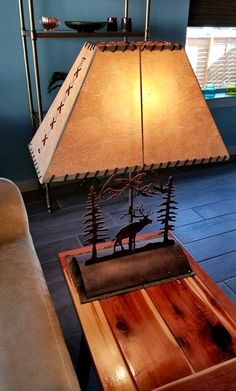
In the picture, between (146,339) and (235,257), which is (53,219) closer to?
(235,257)

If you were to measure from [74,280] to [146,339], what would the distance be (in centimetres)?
28

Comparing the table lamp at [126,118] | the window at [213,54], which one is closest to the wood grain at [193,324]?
the table lamp at [126,118]

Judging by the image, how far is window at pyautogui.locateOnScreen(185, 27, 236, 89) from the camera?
9.57 feet

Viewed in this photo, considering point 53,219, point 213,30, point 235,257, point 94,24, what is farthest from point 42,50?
point 235,257

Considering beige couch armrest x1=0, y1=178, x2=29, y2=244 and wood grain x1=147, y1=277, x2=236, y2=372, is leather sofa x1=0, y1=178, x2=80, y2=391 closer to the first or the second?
beige couch armrest x1=0, y1=178, x2=29, y2=244

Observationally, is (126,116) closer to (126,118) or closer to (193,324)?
(126,118)

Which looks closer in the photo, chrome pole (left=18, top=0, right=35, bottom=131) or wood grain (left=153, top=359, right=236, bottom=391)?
wood grain (left=153, top=359, right=236, bottom=391)

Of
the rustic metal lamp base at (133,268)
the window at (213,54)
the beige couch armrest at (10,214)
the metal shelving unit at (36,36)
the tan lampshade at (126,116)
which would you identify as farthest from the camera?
the window at (213,54)

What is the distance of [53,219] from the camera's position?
2.29 m

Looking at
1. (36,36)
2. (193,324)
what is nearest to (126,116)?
(193,324)

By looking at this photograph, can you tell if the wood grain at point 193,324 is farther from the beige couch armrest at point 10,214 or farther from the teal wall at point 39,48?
the teal wall at point 39,48

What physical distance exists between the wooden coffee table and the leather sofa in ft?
0.28

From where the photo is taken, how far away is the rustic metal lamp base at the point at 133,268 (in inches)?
36.8

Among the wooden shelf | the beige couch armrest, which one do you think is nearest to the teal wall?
the wooden shelf
